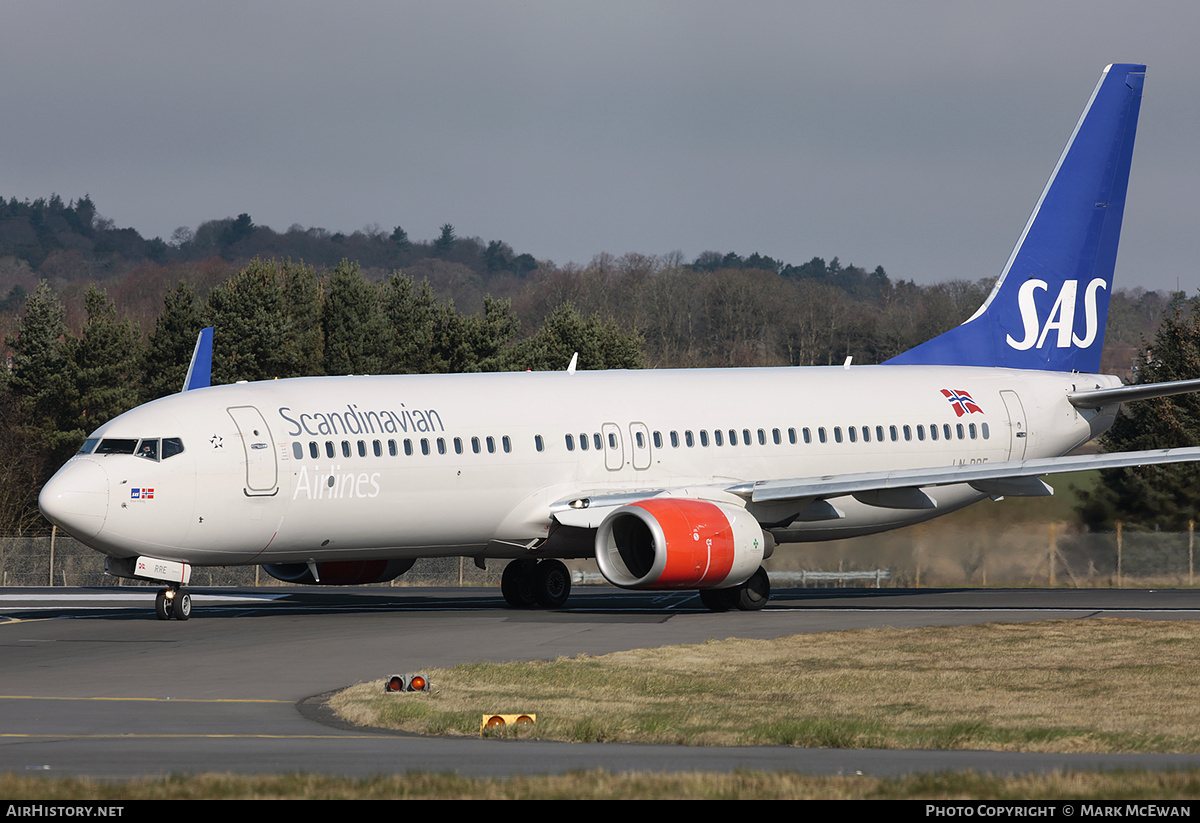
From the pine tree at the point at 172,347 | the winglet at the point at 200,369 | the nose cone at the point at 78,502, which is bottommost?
the nose cone at the point at 78,502

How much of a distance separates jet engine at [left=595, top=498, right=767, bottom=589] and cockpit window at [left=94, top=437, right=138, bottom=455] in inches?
296

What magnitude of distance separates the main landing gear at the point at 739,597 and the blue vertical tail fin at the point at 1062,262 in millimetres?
9066

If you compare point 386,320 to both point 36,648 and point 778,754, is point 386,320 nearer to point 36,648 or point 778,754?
point 36,648

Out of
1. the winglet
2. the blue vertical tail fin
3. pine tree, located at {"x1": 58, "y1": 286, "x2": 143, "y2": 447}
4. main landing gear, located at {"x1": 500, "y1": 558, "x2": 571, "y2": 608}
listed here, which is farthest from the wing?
pine tree, located at {"x1": 58, "y1": 286, "x2": 143, "y2": 447}

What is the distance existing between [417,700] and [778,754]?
474cm

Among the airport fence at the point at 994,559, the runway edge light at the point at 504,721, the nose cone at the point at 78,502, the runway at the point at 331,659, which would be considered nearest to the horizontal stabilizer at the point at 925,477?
the runway at the point at 331,659

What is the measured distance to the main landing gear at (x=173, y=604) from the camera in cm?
2609

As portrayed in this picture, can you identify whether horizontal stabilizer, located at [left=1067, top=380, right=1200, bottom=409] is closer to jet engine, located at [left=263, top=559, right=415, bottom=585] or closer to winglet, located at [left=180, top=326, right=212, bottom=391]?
jet engine, located at [left=263, top=559, right=415, bottom=585]

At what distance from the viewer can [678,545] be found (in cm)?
2575

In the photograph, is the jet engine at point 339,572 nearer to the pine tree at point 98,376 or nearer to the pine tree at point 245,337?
the pine tree at point 245,337

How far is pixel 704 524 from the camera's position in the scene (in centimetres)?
2630

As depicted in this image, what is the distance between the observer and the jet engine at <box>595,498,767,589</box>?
2578cm

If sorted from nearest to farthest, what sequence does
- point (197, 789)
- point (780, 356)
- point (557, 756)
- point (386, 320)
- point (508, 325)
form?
point (197, 789), point (557, 756), point (508, 325), point (386, 320), point (780, 356)

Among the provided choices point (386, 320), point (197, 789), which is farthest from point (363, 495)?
point (386, 320)
